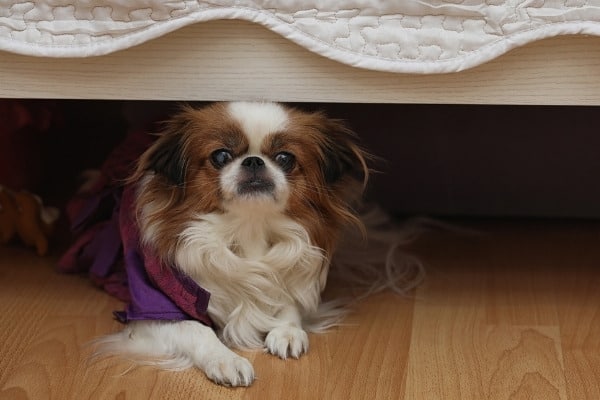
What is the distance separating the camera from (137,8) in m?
1.61

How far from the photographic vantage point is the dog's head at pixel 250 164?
1740mm

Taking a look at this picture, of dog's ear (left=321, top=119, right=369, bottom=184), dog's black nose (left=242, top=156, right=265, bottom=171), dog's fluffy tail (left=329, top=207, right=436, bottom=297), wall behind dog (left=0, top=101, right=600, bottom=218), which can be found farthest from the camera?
wall behind dog (left=0, top=101, right=600, bottom=218)

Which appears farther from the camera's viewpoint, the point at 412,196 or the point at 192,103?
the point at 412,196

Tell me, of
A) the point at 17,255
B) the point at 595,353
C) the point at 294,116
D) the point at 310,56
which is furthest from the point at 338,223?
the point at 17,255

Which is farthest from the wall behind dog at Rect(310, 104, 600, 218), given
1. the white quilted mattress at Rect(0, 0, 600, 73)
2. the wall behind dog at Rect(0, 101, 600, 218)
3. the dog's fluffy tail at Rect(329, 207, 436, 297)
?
the white quilted mattress at Rect(0, 0, 600, 73)

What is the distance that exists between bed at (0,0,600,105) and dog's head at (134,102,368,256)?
65mm

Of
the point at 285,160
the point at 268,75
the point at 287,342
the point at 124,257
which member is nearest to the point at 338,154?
the point at 285,160

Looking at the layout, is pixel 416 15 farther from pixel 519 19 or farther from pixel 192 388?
pixel 192 388

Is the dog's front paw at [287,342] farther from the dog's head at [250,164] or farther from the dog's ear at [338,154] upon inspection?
the dog's ear at [338,154]

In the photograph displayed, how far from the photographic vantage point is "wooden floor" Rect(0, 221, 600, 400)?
167 cm

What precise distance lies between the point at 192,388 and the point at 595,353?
67 cm

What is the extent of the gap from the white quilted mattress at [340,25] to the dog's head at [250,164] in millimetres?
194

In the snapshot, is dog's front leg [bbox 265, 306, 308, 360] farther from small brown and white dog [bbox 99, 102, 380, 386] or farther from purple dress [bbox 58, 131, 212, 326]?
purple dress [bbox 58, 131, 212, 326]

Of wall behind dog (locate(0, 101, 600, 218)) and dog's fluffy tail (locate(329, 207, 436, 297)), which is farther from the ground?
wall behind dog (locate(0, 101, 600, 218))
